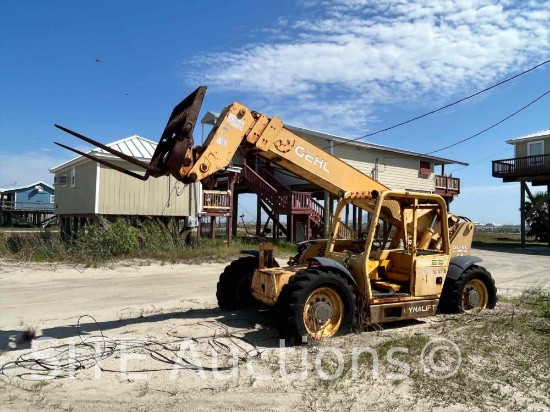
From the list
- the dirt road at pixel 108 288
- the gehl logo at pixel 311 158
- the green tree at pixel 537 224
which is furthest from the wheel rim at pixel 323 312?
the green tree at pixel 537 224

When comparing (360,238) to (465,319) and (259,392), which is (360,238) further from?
(259,392)

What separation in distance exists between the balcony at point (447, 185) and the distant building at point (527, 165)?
262 centimetres

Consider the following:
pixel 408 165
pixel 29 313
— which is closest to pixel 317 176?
pixel 29 313

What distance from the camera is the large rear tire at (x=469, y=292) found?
775cm

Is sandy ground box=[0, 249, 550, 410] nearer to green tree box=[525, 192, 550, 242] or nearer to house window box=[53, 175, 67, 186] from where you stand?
house window box=[53, 175, 67, 186]

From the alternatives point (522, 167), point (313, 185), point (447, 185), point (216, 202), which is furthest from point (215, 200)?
point (522, 167)

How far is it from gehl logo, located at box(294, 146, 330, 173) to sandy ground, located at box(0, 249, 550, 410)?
99.8 inches

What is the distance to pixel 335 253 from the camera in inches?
299

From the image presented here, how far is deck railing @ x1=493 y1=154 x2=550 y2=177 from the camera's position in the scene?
102 ft

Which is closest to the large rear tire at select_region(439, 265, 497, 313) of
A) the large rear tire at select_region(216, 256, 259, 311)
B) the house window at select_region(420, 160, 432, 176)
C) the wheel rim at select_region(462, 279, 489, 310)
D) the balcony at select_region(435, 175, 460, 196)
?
the wheel rim at select_region(462, 279, 489, 310)

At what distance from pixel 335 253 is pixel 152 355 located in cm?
326

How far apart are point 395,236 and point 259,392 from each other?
165 inches

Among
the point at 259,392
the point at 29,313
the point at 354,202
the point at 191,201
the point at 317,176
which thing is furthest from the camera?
the point at 191,201

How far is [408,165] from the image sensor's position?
99.3 feet
